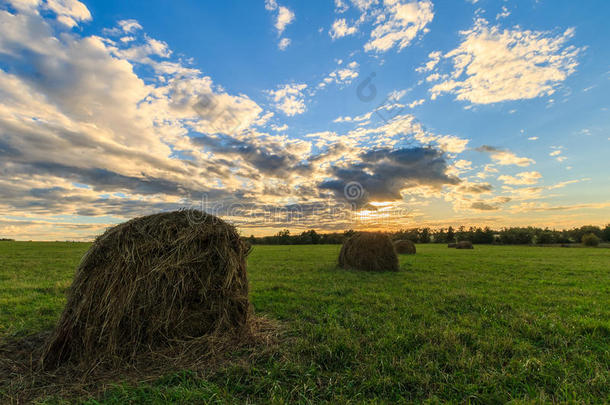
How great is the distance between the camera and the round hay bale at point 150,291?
3857 millimetres

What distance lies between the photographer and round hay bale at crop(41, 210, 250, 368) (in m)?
3.86

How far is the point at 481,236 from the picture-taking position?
68.2 meters

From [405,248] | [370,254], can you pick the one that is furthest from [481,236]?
[370,254]

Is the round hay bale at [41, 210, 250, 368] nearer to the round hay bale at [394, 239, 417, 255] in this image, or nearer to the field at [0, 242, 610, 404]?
the field at [0, 242, 610, 404]

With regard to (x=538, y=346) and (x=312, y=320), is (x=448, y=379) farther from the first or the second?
(x=312, y=320)

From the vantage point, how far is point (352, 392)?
3.11m

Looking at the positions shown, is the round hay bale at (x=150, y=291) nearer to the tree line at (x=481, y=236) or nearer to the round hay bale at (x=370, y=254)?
the round hay bale at (x=370, y=254)

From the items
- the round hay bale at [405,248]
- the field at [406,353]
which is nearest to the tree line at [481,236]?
the round hay bale at [405,248]

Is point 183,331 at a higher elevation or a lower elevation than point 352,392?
higher

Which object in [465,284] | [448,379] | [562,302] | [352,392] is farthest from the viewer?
[465,284]

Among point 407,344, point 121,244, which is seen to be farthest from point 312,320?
point 121,244

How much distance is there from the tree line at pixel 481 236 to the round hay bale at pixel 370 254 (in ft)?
139

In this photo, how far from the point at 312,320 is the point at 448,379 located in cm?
277

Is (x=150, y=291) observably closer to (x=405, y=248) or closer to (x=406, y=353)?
(x=406, y=353)
